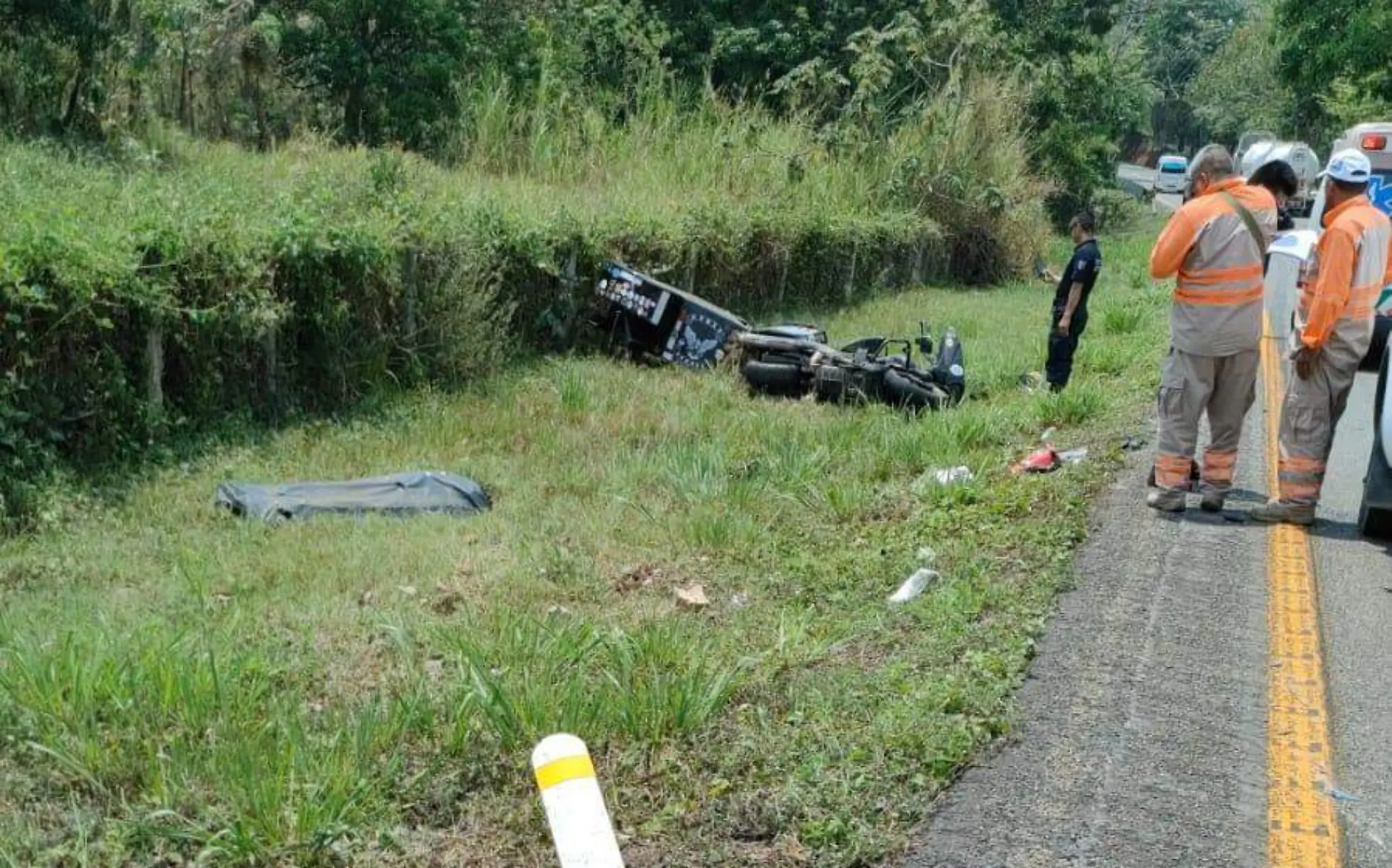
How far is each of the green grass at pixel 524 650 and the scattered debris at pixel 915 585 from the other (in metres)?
0.09

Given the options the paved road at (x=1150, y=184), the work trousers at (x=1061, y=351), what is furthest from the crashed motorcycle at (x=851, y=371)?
the paved road at (x=1150, y=184)

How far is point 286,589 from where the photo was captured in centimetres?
657

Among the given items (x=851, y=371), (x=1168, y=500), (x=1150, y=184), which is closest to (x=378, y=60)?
(x=851, y=371)

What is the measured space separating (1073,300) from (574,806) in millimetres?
10013

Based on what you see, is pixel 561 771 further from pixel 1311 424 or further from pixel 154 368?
pixel 154 368

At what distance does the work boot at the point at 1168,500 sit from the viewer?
7941 millimetres

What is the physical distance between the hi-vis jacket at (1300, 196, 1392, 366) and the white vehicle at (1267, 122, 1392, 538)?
0.31 m

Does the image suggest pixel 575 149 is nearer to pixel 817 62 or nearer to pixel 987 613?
pixel 817 62

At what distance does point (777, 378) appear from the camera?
12.9 m

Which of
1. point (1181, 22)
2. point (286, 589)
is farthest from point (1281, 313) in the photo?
point (1181, 22)

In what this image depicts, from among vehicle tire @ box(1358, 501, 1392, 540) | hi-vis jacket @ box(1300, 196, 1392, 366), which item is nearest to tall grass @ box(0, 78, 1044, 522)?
hi-vis jacket @ box(1300, 196, 1392, 366)

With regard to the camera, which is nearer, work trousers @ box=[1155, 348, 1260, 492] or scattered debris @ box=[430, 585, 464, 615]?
scattered debris @ box=[430, 585, 464, 615]

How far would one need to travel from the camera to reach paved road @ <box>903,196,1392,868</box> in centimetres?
418

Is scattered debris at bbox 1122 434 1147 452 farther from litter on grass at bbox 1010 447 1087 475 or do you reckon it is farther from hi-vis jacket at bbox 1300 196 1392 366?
hi-vis jacket at bbox 1300 196 1392 366
